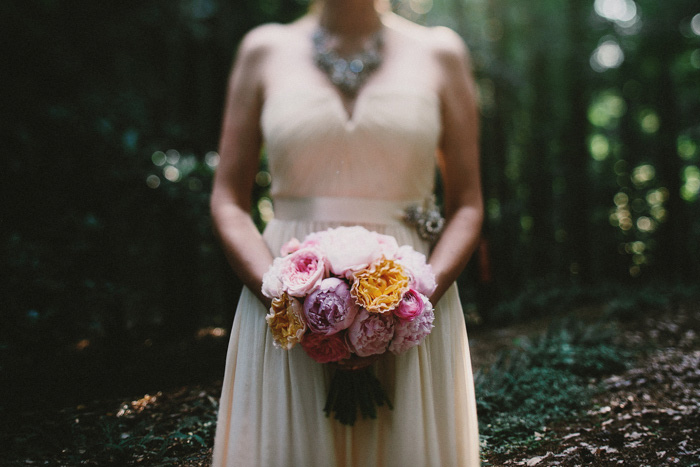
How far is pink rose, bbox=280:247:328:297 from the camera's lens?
1256 mm

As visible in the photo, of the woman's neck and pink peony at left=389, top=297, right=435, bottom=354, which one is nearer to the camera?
pink peony at left=389, top=297, right=435, bottom=354

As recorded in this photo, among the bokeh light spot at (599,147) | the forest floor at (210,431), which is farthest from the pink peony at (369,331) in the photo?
the bokeh light spot at (599,147)

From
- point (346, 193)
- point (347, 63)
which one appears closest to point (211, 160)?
point (347, 63)

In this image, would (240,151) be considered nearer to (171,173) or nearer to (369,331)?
(369,331)

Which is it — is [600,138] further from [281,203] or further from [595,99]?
[281,203]

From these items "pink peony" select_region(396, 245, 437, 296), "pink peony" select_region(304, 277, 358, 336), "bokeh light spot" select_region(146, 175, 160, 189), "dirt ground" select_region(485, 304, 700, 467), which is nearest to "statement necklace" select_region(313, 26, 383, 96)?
"pink peony" select_region(396, 245, 437, 296)

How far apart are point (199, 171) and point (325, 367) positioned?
3556 mm

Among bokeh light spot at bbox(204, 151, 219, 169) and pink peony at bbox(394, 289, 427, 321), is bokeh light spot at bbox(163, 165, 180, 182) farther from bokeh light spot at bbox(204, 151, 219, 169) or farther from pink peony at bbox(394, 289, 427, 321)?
pink peony at bbox(394, 289, 427, 321)

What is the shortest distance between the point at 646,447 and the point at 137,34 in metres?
5.54

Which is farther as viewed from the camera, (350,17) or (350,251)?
(350,17)

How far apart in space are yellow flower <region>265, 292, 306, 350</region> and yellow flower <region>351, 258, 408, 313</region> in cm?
15

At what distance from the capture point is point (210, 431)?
2.94m

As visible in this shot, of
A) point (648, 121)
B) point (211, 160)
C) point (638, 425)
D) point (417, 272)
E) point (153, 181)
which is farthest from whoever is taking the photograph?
point (648, 121)

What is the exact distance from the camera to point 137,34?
5.06 meters
